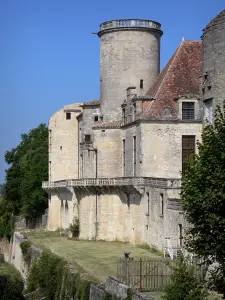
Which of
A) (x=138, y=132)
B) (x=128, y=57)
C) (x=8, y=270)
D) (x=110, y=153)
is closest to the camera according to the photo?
(x=138, y=132)

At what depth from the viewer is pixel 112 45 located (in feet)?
185

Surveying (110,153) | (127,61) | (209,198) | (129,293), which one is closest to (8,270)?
(110,153)

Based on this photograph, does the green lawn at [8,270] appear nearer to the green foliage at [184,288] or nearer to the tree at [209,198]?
the tree at [209,198]

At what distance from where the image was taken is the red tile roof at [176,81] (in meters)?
50.2

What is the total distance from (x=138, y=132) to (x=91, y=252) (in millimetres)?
9081

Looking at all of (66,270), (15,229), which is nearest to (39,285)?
(66,270)

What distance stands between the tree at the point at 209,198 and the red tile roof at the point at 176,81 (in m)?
23.1

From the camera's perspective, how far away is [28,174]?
75375 millimetres

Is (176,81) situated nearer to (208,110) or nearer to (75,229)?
(208,110)

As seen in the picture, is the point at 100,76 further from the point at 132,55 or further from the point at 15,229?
the point at 15,229

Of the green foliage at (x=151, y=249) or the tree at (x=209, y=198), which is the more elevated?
the tree at (x=209, y=198)

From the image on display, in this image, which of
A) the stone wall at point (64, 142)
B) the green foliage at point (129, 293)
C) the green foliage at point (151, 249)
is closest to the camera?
the green foliage at point (129, 293)

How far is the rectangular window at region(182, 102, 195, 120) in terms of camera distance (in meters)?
49.6

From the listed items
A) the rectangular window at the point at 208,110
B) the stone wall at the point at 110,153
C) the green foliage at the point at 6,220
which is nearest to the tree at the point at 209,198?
the rectangular window at the point at 208,110
